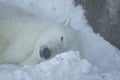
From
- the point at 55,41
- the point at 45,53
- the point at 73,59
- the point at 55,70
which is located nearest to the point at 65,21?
the point at 55,41

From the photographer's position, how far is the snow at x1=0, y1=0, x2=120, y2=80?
467 centimetres

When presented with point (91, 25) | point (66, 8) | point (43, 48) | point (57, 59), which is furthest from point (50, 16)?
point (57, 59)

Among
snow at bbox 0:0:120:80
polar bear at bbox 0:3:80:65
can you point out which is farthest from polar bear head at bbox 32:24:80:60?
snow at bbox 0:0:120:80

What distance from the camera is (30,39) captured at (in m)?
5.77

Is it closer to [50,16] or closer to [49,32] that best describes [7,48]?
[49,32]

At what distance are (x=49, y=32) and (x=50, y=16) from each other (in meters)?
1.17

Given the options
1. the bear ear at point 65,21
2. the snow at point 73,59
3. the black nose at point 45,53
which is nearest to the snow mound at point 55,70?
the snow at point 73,59

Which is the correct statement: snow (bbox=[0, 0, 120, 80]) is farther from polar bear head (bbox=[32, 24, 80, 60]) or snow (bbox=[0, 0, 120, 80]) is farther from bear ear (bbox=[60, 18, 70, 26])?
polar bear head (bbox=[32, 24, 80, 60])

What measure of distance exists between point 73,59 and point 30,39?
1.10 m

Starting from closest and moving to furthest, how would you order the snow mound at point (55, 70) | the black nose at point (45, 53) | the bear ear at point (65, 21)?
the snow mound at point (55, 70)
the black nose at point (45, 53)
the bear ear at point (65, 21)

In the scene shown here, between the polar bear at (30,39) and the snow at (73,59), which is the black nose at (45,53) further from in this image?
the snow at (73,59)

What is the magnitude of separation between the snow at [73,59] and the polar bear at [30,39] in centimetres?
29

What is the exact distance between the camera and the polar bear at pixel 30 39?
215 inches

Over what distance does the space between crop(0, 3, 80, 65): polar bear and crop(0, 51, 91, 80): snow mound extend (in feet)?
1.52
